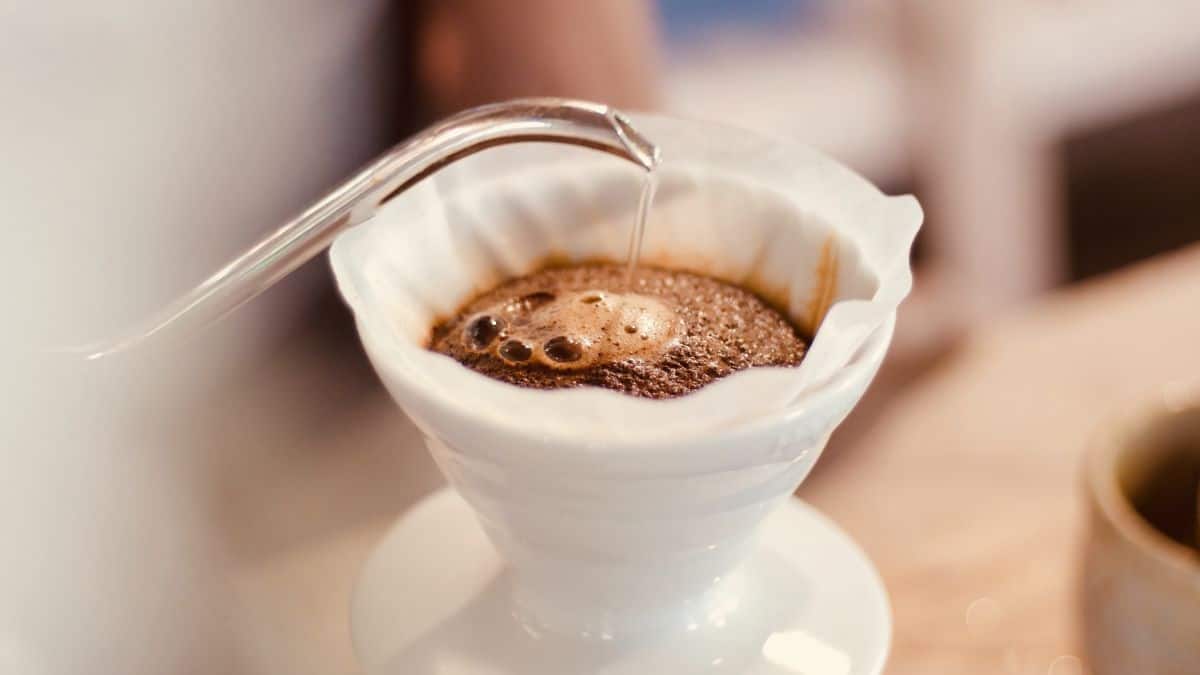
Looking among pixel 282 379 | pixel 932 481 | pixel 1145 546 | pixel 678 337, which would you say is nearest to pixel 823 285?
pixel 678 337

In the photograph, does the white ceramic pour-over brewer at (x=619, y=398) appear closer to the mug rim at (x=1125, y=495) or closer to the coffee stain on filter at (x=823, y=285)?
the coffee stain on filter at (x=823, y=285)

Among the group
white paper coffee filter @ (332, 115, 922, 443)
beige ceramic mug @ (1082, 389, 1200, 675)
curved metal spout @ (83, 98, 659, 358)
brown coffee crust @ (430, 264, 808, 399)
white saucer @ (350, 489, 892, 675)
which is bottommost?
beige ceramic mug @ (1082, 389, 1200, 675)

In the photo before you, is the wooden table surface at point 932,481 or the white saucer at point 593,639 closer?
the white saucer at point 593,639

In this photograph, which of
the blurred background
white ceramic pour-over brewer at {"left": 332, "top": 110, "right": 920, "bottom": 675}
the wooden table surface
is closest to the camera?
white ceramic pour-over brewer at {"left": 332, "top": 110, "right": 920, "bottom": 675}

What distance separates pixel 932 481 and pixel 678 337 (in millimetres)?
358

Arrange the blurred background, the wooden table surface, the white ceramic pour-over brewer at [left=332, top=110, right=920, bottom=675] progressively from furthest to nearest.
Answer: the wooden table surface → the blurred background → the white ceramic pour-over brewer at [left=332, top=110, right=920, bottom=675]

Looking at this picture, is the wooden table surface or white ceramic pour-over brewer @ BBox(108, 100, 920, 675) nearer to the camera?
white ceramic pour-over brewer @ BBox(108, 100, 920, 675)

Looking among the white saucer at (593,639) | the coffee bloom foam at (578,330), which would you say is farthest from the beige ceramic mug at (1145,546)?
the coffee bloom foam at (578,330)

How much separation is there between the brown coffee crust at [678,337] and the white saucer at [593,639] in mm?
90

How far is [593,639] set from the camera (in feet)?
1.27

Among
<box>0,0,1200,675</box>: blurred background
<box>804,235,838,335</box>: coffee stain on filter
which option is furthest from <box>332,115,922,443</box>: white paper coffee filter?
<box>0,0,1200,675</box>: blurred background

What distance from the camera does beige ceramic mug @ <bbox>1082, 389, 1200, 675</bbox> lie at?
431 mm

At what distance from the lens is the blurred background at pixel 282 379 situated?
42 centimetres

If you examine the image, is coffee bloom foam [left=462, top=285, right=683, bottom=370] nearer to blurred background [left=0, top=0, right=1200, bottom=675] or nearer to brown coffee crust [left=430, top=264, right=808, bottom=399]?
brown coffee crust [left=430, top=264, right=808, bottom=399]
